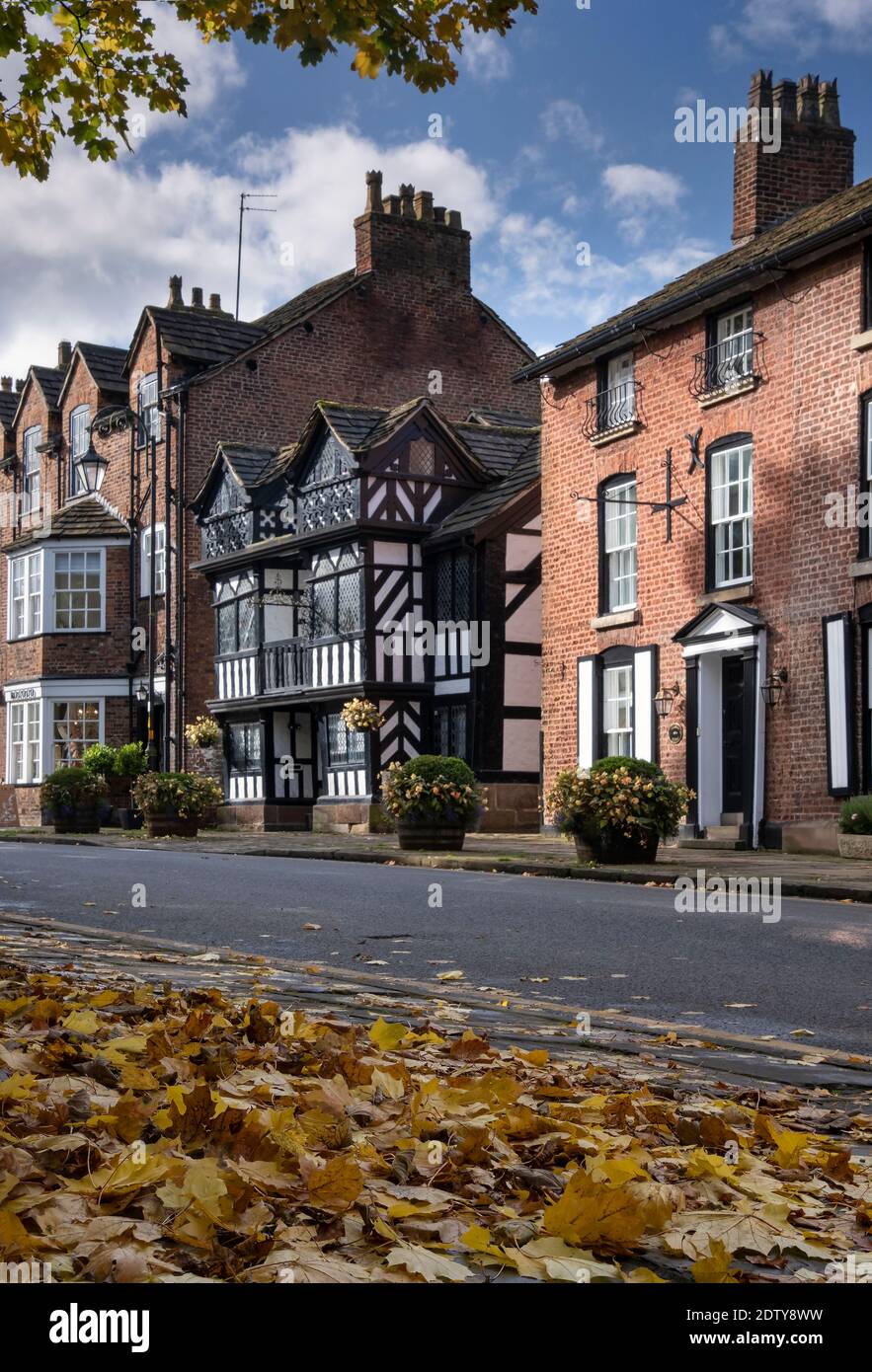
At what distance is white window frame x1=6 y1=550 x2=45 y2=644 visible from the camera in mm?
44219

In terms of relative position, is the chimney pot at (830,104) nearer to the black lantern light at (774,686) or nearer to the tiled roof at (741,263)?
the tiled roof at (741,263)

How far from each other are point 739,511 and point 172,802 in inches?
504

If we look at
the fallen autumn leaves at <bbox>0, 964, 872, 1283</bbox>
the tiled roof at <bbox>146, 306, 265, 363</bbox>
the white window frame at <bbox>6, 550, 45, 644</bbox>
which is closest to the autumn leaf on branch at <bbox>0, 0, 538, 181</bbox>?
the fallen autumn leaves at <bbox>0, 964, 872, 1283</bbox>

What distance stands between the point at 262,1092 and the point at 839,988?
4.97 meters

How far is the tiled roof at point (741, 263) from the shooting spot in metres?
21.7

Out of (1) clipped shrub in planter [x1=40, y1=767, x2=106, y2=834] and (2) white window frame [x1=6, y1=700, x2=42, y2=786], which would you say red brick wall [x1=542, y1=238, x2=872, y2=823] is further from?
(2) white window frame [x1=6, y1=700, x2=42, y2=786]

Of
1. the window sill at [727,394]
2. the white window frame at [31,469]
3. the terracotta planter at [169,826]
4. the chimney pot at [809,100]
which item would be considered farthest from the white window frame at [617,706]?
the white window frame at [31,469]

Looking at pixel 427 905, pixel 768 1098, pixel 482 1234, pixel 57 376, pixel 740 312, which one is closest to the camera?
pixel 482 1234

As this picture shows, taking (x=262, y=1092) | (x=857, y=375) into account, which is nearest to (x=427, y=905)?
(x=262, y=1092)

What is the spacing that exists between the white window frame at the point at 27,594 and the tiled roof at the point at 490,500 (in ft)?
49.3

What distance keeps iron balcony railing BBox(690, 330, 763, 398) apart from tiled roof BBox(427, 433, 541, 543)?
8.12m

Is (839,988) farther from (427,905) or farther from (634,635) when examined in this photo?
(634,635)

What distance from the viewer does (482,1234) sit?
316cm

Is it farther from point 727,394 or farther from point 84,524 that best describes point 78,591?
point 727,394
